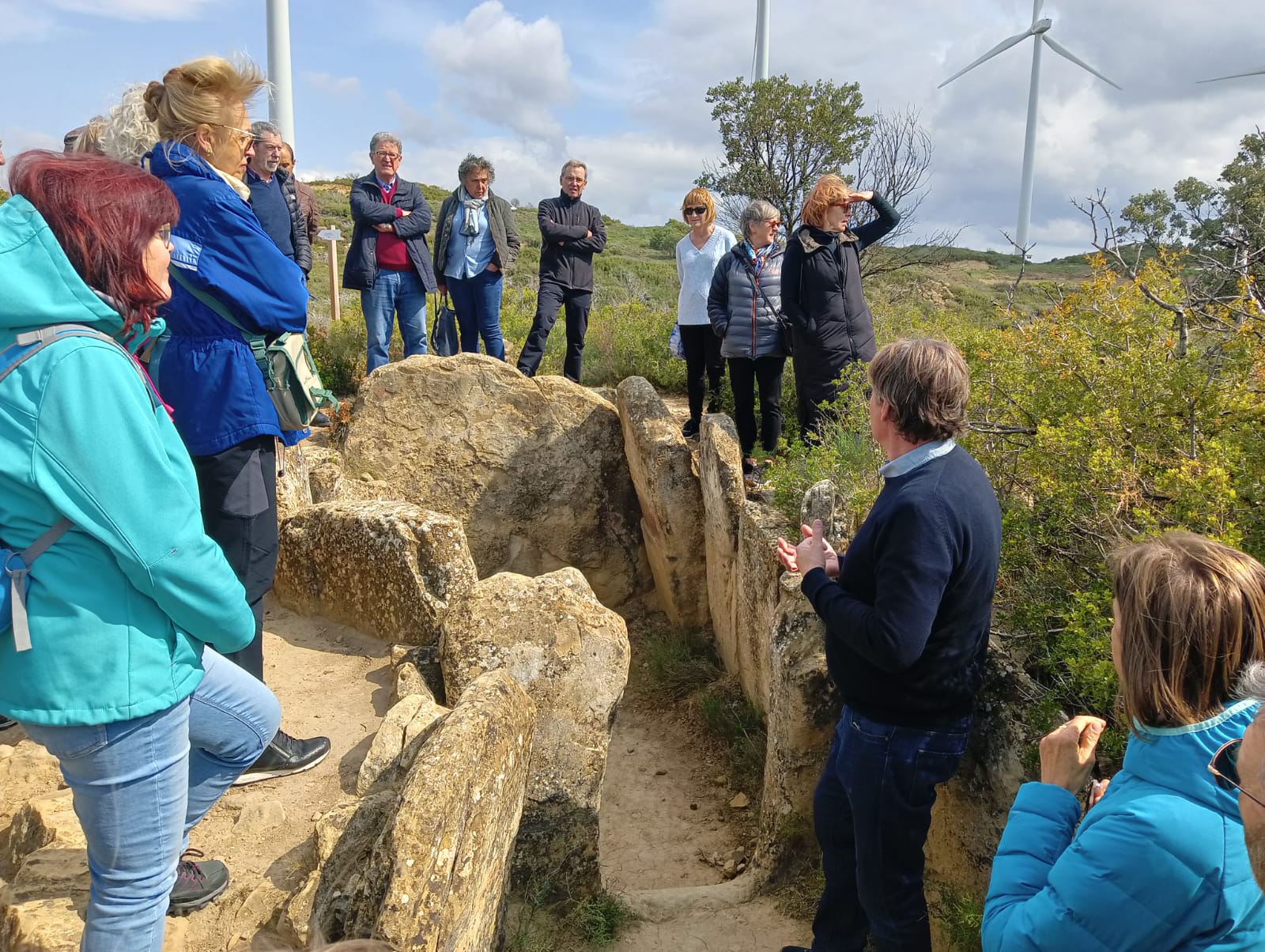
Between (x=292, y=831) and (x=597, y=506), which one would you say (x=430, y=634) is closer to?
(x=292, y=831)

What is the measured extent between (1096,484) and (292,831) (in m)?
2.73

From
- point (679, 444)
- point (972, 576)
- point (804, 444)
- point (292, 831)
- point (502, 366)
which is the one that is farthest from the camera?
point (502, 366)

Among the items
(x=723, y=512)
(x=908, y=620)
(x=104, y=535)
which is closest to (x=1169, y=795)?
(x=908, y=620)

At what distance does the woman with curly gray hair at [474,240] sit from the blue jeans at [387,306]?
9.4 inches

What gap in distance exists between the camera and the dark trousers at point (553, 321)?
662 cm

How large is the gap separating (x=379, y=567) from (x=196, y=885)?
6.22ft

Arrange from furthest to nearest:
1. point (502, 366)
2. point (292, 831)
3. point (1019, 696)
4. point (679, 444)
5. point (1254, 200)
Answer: point (1254, 200)
point (502, 366)
point (679, 444)
point (292, 831)
point (1019, 696)

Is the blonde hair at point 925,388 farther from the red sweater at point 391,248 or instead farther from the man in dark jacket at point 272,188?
the red sweater at point 391,248

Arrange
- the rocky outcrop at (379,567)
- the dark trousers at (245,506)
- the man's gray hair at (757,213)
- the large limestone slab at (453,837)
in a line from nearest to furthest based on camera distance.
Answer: the large limestone slab at (453,837)
the dark trousers at (245,506)
the rocky outcrop at (379,567)
the man's gray hair at (757,213)

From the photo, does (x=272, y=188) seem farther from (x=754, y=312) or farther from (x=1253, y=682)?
(x=1253, y=682)

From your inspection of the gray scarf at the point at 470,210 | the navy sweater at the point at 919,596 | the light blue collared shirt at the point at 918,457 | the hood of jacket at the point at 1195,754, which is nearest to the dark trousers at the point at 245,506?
the navy sweater at the point at 919,596

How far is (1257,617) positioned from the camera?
56.8 inches

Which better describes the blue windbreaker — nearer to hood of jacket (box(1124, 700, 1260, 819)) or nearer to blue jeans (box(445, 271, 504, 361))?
hood of jacket (box(1124, 700, 1260, 819))

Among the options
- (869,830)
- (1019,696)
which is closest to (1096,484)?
(1019,696)
